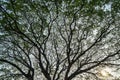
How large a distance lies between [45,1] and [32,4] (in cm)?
86

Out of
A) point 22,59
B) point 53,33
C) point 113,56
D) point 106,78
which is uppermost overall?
point 53,33

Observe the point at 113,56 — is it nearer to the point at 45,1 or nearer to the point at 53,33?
the point at 53,33

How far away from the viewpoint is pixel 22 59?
18.4 meters

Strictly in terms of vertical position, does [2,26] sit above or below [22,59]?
above

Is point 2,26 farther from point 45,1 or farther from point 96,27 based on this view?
point 96,27

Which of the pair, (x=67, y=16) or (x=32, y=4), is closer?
(x=32, y=4)

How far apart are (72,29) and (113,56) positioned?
3.88m

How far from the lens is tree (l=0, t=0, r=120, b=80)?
14.3m

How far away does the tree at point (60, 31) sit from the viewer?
14328 mm

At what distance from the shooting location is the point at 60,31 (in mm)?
16969

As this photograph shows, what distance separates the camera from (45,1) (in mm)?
13992

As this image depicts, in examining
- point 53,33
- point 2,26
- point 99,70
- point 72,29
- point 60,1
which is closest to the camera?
point 60,1

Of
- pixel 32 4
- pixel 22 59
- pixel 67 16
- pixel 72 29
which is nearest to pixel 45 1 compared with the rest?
pixel 32 4

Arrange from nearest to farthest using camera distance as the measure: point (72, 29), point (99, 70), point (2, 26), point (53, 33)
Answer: point (2, 26) < point (72, 29) < point (53, 33) < point (99, 70)
